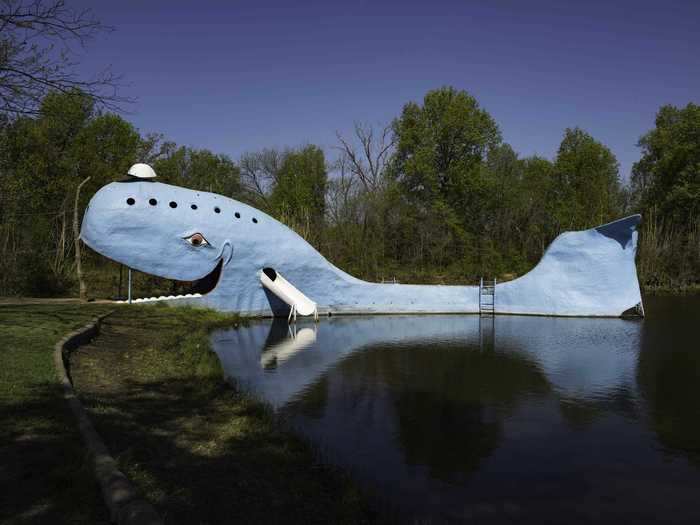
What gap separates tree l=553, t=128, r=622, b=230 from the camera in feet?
126

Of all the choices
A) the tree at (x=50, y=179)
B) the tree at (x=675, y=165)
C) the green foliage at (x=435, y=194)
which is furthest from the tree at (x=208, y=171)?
the tree at (x=675, y=165)

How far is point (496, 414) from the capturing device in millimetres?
8914

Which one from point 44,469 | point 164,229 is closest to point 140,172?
point 164,229

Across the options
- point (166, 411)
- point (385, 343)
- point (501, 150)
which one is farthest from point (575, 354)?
point (501, 150)

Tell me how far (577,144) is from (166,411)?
138 feet

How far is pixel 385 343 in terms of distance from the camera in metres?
15.3

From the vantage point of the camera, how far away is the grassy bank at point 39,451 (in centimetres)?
398

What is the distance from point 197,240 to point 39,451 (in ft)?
42.0

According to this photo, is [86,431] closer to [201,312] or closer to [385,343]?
[385,343]

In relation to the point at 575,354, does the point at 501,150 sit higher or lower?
higher

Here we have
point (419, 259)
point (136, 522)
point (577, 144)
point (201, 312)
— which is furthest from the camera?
point (577, 144)

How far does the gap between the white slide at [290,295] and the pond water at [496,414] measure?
1.76 meters

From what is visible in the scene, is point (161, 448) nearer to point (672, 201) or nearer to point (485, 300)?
point (485, 300)

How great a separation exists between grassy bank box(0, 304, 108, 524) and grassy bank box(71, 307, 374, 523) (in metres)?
0.46
